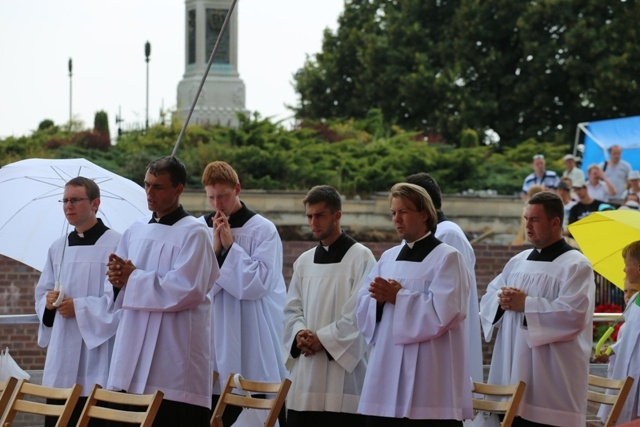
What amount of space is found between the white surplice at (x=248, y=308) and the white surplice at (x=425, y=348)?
1593mm

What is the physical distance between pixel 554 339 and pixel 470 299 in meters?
1.22

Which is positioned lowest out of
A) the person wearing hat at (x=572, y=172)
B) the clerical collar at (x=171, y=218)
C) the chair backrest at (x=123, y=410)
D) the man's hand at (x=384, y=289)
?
the chair backrest at (x=123, y=410)

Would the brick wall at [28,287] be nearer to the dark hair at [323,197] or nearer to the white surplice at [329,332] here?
the white surplice at [329,332]

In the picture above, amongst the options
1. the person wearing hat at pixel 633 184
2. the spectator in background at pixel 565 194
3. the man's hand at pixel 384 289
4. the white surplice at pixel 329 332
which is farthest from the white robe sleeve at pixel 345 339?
the person wearing hat at pixel 633 184

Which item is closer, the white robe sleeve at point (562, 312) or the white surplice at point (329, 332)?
the white robe sleeve at point (562, 312)

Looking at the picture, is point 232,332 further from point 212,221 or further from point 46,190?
point 46,190

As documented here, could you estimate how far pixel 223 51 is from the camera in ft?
98.3

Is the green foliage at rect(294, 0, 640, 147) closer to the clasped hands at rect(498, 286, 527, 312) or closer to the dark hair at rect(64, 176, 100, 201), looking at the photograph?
the dark hair at rect(64, 176, 100, 201)

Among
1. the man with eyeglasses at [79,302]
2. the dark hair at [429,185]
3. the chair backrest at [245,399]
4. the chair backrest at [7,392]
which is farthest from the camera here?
the dark hair at [429,185]

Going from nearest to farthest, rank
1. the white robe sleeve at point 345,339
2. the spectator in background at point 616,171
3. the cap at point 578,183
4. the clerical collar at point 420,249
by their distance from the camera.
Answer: the clerical collar at point 420,249, the white robe sleeve at point 345,339, the cap at point 578,183, the spectator in background at point 616,171

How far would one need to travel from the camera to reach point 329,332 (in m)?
9.27

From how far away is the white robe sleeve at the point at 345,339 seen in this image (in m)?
9.24

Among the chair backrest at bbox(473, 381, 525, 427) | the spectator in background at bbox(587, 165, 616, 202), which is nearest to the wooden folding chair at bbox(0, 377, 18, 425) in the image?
the chair backrest at bbox(473, 381, 525, 427)

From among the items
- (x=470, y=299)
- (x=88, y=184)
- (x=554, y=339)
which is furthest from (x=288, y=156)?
(x=554, y=339)
